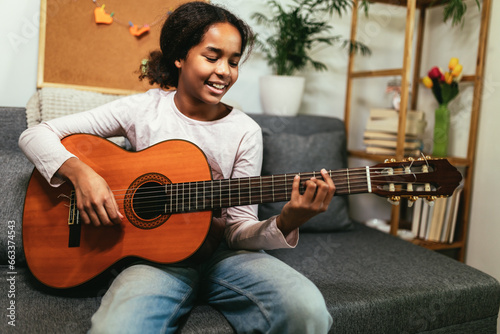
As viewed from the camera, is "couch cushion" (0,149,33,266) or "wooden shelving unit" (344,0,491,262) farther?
"wooden shelving unit" (344,0,491,262)

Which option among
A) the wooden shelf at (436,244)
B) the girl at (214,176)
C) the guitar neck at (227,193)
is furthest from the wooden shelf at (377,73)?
the guitar neck at (227,193)

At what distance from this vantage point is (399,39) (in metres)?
2.37

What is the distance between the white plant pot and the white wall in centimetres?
15

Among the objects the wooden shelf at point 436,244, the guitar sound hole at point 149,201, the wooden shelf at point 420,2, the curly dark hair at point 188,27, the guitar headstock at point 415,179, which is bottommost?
the wooden shelf at point 436,244

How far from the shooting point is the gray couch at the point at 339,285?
3.57 feet

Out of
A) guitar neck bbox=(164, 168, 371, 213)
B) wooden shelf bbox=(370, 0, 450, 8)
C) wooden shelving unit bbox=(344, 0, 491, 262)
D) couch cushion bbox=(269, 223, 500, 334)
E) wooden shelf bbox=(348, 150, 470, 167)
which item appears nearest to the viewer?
guitar neck bbox=(164, 168, 371, 213)

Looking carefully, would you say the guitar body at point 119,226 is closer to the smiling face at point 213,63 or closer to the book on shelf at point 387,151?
the smiling face at point 213,63

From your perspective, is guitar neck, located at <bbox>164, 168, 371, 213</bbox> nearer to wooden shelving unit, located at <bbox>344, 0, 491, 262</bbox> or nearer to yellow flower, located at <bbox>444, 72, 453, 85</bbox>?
wooden shelving unit, located at <bbox>344, 0, 491, 262</bbox>

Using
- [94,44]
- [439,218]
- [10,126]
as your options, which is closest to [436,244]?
[439,218]

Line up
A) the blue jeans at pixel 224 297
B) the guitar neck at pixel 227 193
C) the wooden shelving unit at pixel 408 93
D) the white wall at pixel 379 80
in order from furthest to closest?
the wooden shelving unit at pixel 408 93
the white wall at pixel 379 80
the guitar neck at pixel 227 193
the blue jeans at pixel 224 297

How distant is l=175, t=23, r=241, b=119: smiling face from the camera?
122 centimetres

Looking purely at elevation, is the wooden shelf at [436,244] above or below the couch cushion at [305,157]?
below

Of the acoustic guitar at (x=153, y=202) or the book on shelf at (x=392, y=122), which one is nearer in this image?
the acoustic guitar at (x=153, y=202)

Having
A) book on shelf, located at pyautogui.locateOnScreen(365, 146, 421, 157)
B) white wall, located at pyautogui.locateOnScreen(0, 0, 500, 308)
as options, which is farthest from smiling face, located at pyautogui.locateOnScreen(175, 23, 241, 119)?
book on shelf, located at pyautogui.locateOnScreen(365, 146, 421, 157)
